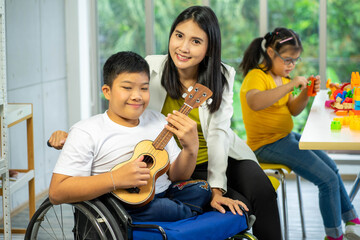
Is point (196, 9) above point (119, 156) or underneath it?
above

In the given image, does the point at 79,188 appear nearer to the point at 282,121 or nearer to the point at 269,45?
the point at 282,121

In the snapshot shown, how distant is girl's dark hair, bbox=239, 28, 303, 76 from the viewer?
2.92 m

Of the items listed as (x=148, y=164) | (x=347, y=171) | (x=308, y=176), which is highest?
(x=148, y=164)

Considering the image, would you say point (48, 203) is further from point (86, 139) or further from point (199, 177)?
point (199, 177)

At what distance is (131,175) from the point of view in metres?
1.69

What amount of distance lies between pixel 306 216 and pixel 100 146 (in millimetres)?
1958

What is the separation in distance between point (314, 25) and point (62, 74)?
1868 millimetres

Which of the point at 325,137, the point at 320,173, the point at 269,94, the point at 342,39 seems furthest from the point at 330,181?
the point at 342,39

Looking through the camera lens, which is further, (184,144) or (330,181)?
(330,181)

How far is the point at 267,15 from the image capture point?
425cm

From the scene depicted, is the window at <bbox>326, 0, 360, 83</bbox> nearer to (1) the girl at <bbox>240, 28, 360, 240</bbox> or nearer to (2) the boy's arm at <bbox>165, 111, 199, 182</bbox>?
(1) the girl at <bbox>240, 28, 360, 240</bbox>

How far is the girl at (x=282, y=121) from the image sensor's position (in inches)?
108

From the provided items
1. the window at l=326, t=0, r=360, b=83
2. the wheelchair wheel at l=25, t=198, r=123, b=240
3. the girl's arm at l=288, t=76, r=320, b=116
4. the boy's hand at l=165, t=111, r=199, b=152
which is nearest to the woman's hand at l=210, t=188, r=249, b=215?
the boy's hand at l=165, t=111, r=199, b=152

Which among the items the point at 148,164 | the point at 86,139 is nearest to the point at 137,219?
the point at 148,164
